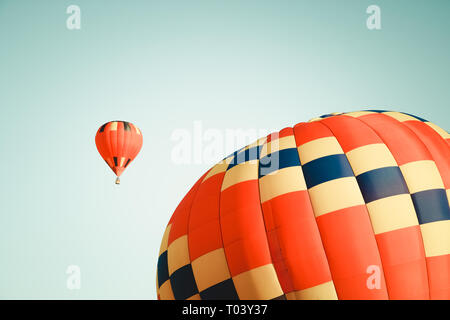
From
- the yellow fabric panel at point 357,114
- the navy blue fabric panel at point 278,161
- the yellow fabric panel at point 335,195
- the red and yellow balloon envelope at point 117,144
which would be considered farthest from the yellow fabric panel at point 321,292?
the red and yellow balloon envelope at point 117,144

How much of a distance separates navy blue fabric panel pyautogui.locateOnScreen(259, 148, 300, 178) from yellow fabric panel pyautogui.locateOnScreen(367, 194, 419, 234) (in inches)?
37.9

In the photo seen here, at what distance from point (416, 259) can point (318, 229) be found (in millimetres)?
981

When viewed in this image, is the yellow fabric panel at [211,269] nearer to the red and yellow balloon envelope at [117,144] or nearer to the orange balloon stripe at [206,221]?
the orange balloon stripe at [206,221]

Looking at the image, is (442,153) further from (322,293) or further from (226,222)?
(226,222)

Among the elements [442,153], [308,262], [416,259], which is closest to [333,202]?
[308,262]

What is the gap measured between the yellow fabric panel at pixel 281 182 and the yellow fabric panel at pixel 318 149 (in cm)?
19

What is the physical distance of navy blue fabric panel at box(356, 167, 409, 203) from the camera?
165 inches

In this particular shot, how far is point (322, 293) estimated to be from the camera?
388 cm

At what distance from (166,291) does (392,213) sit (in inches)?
110

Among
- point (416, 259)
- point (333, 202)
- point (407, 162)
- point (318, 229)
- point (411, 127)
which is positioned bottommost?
point (416, 259)

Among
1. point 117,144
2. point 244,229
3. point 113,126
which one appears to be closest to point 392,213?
point 244,229

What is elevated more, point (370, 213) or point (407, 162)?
point (407, 162)

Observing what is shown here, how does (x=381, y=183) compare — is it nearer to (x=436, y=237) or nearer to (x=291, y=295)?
(x=436, y=237)

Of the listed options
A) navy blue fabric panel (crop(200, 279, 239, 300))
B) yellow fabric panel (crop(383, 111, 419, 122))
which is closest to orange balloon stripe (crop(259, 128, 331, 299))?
navy blue fabric panel (crop(200, 279, 239, 300))
